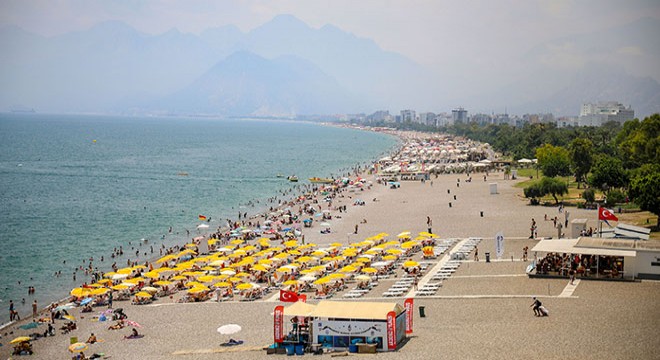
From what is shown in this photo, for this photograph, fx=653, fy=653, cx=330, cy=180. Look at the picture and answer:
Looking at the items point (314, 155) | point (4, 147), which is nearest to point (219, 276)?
point (314, 155)

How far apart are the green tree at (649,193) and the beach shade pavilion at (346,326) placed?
64.4 ft

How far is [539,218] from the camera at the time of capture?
137ft

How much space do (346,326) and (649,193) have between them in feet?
71.0

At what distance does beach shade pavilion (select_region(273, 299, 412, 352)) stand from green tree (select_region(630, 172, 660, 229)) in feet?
64.4

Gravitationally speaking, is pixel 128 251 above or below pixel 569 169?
below

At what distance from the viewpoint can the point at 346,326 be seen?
1898 cm

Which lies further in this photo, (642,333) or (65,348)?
(65,348)

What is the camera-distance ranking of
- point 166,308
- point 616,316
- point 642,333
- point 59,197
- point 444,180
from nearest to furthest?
1. point 642,333
2. point 616,316
3. point 166,308
4. point 59,197
5. point 444,180

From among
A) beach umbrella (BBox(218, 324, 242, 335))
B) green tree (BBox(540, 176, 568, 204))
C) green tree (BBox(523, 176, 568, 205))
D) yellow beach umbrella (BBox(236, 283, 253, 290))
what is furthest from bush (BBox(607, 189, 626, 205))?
beach umbrella (BBox(218, 324, 242, 335))

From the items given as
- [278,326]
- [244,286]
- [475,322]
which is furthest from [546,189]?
[278,326]

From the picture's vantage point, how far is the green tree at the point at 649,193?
33062mm

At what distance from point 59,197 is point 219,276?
37.8 m

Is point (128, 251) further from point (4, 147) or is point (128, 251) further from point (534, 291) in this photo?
point (4, 147)

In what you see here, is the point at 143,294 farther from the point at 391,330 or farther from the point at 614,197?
the point at 614,197
